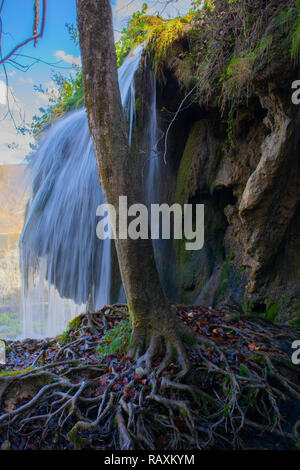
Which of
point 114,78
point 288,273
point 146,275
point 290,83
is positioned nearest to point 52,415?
point 146,275

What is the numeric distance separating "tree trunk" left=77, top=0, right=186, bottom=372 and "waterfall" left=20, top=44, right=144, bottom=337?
3.22 meters

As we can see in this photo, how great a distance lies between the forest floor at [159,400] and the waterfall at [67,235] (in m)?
3.10

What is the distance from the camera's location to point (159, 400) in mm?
2764

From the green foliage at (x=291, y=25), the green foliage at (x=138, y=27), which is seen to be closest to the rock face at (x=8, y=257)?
the green foliage at (x=138, y=27)

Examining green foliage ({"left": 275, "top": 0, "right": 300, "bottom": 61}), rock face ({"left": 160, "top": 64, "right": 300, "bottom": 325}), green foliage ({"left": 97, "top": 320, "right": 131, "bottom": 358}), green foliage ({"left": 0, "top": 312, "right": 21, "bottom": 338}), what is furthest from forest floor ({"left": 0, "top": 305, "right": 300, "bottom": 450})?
green foliage ({"left": 0, "top": 312, "right": 21, "bottom": 338})

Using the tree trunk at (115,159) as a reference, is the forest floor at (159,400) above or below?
below

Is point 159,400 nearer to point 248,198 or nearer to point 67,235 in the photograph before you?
point 248,198

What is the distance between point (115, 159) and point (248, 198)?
88.4 inches

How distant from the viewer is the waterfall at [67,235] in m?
6.82

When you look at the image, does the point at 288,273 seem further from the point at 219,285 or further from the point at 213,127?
the point at 213,127

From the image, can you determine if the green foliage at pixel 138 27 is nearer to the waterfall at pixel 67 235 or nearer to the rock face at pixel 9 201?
the waterfall at pixel 67 235

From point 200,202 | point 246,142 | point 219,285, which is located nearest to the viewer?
point 246,142

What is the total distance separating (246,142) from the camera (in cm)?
524

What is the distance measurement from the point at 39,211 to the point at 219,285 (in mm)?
4739
